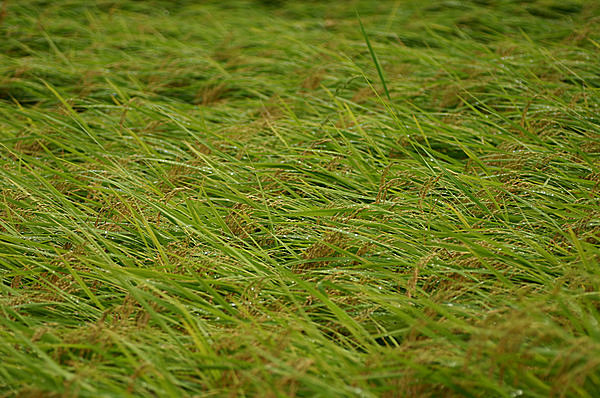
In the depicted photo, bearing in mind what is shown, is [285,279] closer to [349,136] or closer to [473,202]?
[473,202]

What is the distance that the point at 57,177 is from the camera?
2.30 meters

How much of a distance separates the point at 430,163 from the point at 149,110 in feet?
4.74

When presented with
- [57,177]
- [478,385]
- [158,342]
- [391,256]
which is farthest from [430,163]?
[57,177]

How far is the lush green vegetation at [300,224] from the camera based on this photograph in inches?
52.3

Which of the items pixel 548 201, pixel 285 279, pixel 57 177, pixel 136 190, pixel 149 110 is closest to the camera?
pixel 285 279

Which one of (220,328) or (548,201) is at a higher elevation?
(548,201)

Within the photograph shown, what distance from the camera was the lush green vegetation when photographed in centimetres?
133

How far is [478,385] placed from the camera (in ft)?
4.13

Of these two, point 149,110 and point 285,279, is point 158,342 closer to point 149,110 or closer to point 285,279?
point 285,279

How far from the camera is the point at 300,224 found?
189 cm

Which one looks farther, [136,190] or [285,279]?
[136,190]

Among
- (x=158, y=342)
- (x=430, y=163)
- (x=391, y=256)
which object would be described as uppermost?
(x=430, y=163)

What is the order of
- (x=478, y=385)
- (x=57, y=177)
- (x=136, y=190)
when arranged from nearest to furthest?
(x=478, y=385), (x=136, y=190), (x=57, y=177)

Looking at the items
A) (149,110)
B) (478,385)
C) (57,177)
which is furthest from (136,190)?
(478,385)
